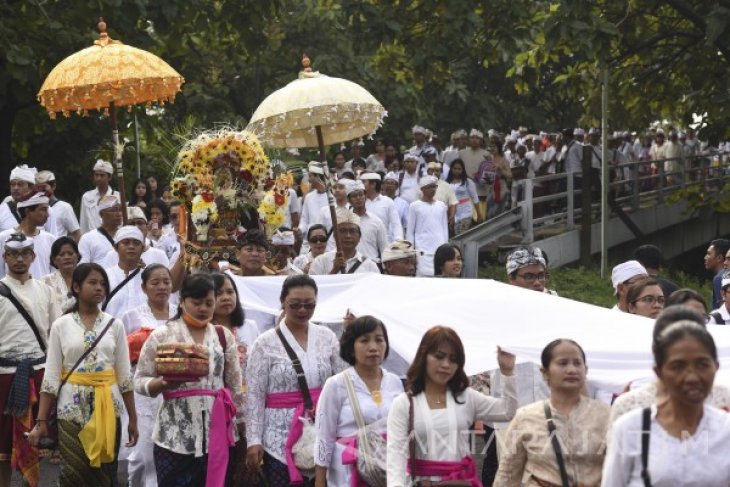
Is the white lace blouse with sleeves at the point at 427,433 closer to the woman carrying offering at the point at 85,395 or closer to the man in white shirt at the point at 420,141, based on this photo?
the woman carrying offering at the point at 85,395

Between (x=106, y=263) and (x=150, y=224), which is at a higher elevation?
(x=150, y=224)

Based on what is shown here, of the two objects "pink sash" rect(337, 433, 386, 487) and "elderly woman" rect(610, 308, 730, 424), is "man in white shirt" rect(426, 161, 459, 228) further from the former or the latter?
"elderly woman" rect(610, 308, 730, 424)

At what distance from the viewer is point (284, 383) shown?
31.9ft

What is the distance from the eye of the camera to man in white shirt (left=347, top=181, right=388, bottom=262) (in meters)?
17.0

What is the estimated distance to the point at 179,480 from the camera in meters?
9.84

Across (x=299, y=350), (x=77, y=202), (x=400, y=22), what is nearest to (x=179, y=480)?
(x=299, y=350)

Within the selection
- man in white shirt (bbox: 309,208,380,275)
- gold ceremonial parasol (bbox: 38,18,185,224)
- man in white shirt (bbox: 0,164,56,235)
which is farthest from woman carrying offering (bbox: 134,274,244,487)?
man in white shirt (bbox: 0,164,56,235)

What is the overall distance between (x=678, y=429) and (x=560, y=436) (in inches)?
66.1

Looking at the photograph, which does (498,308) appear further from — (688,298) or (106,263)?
(106,263)

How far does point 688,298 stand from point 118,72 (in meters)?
6.45

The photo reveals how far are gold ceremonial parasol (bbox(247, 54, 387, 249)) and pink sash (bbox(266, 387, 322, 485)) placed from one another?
4.06 m

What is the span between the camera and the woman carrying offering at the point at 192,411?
9805mm

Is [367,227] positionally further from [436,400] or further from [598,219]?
[598,219]

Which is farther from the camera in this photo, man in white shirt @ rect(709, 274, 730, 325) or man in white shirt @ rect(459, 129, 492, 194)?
man in white shirt @ rect(459, 129, 492, 194)
